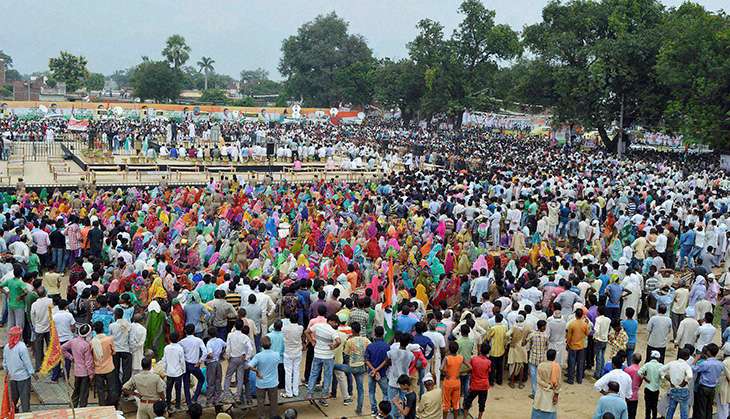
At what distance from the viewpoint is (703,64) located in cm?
3139

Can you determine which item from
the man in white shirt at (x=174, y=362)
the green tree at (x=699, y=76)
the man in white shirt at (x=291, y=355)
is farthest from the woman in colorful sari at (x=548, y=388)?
the green tree at (x=699, y=76)

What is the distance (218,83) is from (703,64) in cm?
11963

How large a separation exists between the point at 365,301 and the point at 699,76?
92.0 feet

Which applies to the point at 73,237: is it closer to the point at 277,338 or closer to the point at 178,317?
the point at 178,317

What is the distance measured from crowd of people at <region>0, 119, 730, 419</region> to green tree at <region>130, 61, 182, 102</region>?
58.2 metres

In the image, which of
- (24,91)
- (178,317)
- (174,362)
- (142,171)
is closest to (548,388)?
(174,362)

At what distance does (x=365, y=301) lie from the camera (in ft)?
29.1

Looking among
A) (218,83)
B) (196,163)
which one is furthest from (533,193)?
(218,83)

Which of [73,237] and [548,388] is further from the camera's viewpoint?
[73,237]

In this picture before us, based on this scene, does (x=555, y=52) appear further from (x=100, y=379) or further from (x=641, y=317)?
(x=100, y=379)

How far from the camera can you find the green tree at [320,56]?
78.6 meters

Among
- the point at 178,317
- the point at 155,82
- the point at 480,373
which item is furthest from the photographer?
the point at 155,82

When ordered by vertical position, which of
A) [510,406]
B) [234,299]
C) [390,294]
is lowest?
→ [510,406]

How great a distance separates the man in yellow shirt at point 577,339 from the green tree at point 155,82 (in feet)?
232
